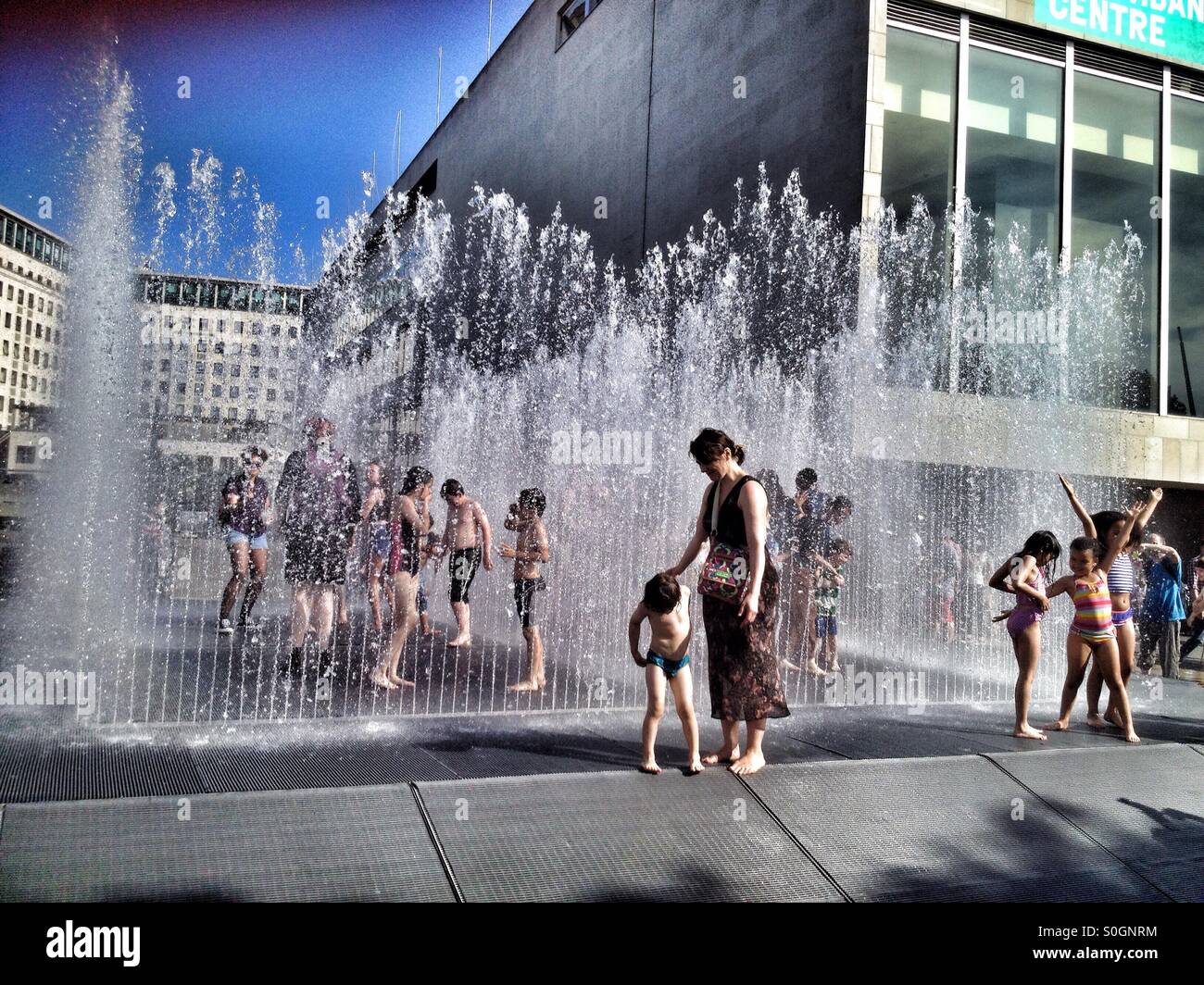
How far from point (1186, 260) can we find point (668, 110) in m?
9.41

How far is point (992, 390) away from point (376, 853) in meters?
11.9

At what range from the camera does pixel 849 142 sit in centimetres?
1347

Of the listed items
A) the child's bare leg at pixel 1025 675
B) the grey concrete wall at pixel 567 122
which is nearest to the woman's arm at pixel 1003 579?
the child's bare leg at pixel 1025 675

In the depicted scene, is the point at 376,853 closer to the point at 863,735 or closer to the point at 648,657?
the point at 648,657

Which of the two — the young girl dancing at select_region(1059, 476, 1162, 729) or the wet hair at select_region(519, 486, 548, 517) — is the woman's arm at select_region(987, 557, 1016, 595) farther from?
the wet hair at select_region(519, 486, 548, 517)

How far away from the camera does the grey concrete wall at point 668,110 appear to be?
14.0 meters

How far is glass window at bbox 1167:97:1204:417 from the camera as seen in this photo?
562 inches

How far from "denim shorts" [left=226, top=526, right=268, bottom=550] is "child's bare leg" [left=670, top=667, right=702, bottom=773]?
5226 mm

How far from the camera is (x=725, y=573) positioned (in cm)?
427
